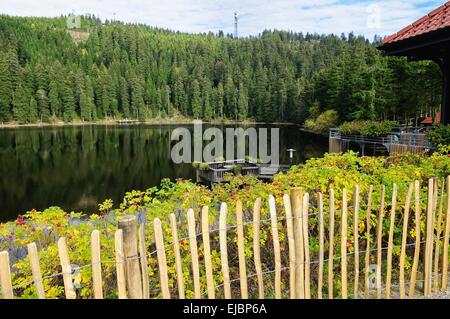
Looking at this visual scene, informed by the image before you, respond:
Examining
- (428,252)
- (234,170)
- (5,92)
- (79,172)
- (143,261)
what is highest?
(5,92)

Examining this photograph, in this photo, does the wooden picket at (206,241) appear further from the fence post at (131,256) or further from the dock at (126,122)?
the dock at (126,122)

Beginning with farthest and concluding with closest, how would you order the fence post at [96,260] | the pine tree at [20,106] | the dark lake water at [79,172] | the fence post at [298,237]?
the pine tree at [20,106]
the dark lake water at [79,172]
the fence post at [298,237]
the fence post at [96,260]

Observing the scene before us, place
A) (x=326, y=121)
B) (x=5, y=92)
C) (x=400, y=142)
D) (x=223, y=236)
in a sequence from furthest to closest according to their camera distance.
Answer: (x=5, y=92) < (x=326, y=121) < (x=400, y=142) < (x=223, y=236)

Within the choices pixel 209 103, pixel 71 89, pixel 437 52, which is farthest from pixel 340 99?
pixel 71 89

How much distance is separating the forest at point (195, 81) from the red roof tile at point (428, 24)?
Result: 26.2 m

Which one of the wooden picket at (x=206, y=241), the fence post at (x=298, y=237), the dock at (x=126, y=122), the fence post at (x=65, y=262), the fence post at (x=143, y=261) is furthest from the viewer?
the dock at (x=126, y=122)

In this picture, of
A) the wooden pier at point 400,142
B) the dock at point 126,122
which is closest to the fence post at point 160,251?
the wooden pier at point 400,142

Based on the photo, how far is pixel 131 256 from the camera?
276 centimetres

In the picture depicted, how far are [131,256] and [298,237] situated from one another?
1.56 metres

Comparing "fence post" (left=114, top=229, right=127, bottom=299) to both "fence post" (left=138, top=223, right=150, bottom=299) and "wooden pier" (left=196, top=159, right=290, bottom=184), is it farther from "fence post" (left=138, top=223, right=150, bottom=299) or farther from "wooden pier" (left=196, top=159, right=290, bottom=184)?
"wooden pier" (left=196, top=159, right=290, bottom=184)

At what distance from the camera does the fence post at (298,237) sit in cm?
343

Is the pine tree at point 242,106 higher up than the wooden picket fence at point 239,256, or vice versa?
the pine tree at point 242,106

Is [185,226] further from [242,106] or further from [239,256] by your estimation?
[242,106]

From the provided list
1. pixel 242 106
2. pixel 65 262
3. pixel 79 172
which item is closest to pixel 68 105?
pixel 242 106
